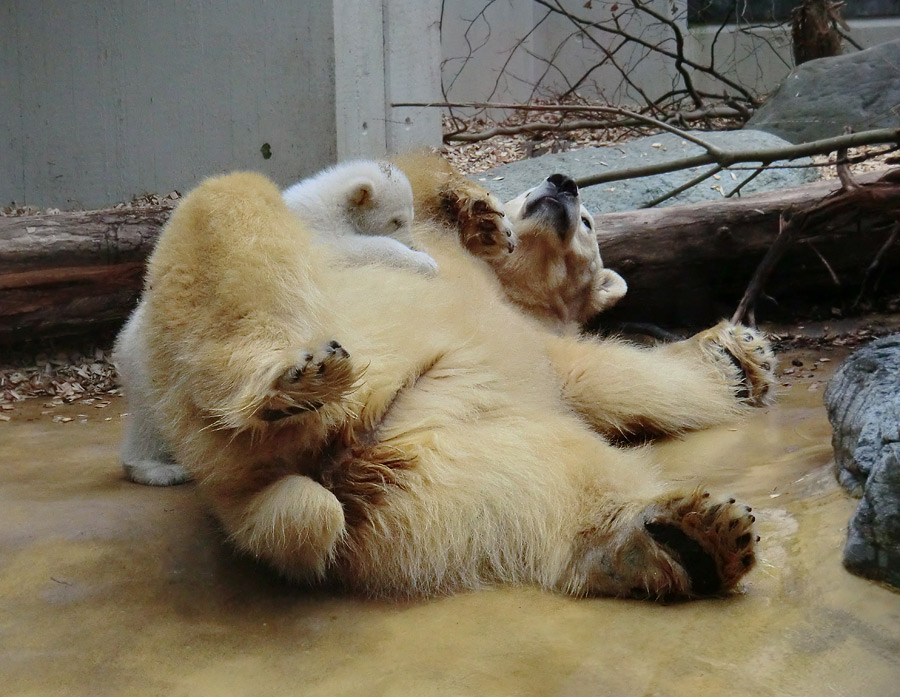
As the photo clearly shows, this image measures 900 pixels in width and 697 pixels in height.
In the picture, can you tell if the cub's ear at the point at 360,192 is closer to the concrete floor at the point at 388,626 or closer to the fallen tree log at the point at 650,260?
the concrete floor at the point at 388,626

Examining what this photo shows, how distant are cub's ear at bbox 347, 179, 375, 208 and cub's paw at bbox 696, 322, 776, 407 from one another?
5.12 ft

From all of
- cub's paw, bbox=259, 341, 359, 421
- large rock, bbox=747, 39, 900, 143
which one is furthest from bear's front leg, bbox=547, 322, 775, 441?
large rock, bbox=747, 39, 900, 143

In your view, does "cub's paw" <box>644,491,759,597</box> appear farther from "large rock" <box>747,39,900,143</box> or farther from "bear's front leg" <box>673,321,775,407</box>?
"large rock" <box>747,39,900,143</box>

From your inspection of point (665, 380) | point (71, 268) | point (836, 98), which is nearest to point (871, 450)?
point (665, 380)

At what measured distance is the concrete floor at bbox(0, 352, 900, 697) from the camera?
1.66 m

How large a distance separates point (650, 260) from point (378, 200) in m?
2.03

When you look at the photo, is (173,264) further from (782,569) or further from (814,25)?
(814,25)

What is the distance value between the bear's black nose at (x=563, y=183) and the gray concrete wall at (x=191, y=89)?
8.29 feet

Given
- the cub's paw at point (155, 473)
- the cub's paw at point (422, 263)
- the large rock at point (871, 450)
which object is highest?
the cub's paw at point (422, 263)

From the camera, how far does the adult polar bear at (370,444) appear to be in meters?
1.91

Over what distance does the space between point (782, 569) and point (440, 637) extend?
30.5 inches

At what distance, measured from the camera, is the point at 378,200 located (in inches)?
110

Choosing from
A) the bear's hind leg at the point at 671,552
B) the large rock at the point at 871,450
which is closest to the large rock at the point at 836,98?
the large rock at the point at 871,450

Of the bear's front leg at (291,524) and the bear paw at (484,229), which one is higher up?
the bear paw at (484,229)
